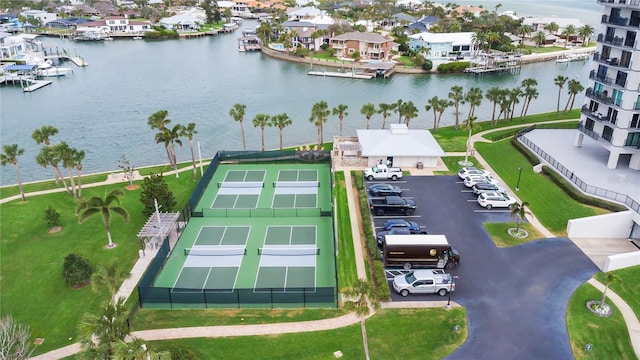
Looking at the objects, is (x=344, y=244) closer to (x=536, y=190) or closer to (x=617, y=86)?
(x=536, y=190)

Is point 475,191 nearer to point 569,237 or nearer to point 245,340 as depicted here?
point 569,237

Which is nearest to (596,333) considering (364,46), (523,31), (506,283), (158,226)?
(506,283)

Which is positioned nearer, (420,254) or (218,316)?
(218,316)

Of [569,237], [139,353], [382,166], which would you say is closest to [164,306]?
[139,353]

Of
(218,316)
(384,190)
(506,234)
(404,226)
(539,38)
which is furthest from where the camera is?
(539,38)

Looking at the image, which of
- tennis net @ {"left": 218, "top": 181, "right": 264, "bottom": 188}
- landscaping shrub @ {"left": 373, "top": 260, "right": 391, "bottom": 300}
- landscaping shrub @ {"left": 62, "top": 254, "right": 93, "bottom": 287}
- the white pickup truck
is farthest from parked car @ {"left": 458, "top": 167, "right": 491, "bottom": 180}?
landscaping shrub @ {"left": 62, "top": 254, "right": 93, "bottom": 287}

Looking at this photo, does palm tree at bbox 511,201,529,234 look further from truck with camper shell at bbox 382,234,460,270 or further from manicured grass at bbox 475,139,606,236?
truck with camper shell at bbox 382,234,460,270
